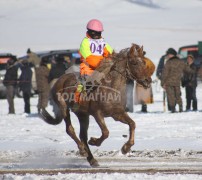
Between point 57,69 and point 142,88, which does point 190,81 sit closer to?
point 142,88

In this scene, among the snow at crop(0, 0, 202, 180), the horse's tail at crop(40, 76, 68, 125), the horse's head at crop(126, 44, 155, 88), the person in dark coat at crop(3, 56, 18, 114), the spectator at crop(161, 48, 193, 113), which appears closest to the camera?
the horse's head at crop(126, 44, 155, 88)

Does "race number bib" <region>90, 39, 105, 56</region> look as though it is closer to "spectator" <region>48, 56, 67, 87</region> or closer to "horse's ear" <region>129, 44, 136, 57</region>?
"horse's ear" <region>129, 44, 136, 57</region>

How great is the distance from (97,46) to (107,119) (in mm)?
10718

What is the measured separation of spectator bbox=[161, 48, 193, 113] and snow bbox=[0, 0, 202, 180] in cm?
51

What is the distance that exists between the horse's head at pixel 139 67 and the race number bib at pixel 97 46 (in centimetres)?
55

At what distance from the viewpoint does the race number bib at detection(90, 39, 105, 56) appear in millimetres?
13812

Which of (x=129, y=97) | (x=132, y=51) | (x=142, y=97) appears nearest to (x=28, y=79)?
(x=129, y=97)

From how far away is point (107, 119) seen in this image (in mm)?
24453

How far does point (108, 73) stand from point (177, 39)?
40616 millimetres

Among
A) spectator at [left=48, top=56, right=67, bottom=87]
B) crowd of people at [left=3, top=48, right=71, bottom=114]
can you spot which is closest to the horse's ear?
spectator at [left=48, top=56, right=67, bottom=87]

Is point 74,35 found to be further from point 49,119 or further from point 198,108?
point 49,119

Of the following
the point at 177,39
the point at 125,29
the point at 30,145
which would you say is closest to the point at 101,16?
the point at 125,29

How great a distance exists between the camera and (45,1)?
6631 centimetres

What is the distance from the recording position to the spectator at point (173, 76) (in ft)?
80.3
